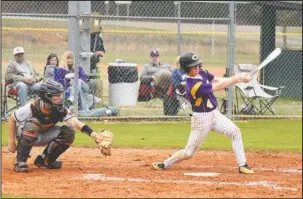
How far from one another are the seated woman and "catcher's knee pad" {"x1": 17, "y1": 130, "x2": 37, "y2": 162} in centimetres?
540

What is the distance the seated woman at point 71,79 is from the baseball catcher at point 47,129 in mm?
5133

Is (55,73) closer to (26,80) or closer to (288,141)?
(26,80)

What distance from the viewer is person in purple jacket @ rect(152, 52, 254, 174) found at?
992 centimetres

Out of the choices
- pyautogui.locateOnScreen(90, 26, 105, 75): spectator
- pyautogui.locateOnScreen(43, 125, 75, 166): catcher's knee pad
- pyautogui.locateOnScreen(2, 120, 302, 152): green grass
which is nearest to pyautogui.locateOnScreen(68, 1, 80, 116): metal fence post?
pyautogui.locateOnScreen(90, 26, 105, 75): spectator

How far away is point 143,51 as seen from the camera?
30.9 metres

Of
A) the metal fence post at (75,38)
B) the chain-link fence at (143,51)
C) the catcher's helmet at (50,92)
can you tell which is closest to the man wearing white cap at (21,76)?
the chain-link fence at (143,51)

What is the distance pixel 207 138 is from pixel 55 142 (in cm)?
461

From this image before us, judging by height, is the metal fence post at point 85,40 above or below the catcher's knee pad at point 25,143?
above

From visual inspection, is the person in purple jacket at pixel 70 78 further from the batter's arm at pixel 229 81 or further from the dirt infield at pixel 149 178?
the batter's arm at pixel 229 81

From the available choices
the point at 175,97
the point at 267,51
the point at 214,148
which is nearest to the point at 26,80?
the point at 175,97

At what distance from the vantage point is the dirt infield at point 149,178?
8.63m

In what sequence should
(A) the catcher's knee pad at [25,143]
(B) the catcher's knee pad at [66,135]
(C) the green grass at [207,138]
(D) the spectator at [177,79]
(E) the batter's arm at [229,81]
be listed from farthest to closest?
(D) the spectator at [177,79] → (C) the green grass at [207,138] → (B) the catcher's knee pad at [66,135] → (A) the catcher's knee pad at [25,143] → (E) the batter's arm at [229,81]

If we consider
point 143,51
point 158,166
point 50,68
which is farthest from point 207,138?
point 143,51

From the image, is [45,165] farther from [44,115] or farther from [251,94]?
[251,94]
